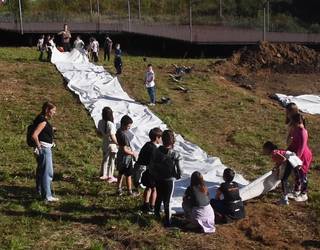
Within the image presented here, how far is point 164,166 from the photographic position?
30.4ft

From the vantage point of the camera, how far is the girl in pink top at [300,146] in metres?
11.1

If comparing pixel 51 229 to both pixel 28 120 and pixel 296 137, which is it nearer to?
pixel 296 137

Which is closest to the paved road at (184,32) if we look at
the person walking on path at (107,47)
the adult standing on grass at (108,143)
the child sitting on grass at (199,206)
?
the person walking on path at (107,47)

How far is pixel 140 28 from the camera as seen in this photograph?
130ft

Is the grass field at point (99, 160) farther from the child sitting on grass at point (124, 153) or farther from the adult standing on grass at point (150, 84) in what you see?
the child sitting on grass at point (124, 153)

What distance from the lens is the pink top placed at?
11078mm

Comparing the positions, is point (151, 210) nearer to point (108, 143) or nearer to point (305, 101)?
point (108, 143)

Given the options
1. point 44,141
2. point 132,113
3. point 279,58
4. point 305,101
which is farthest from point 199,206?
point 279,58

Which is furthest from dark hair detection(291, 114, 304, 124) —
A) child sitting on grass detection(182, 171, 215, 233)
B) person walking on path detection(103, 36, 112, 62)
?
person walking on path detection(103, 36, 112, 62)

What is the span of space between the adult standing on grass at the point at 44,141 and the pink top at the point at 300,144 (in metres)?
4.52

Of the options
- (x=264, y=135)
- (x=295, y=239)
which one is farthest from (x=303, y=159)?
(x=264, y=135)

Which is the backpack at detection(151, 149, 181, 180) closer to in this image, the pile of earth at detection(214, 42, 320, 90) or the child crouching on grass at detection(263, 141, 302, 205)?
the child crouching on grass at detection(263, 141, 302, 205)

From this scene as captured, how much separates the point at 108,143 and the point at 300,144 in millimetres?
3731

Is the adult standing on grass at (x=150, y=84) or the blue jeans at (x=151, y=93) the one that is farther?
the blue jeans at (x=151, y=93)
